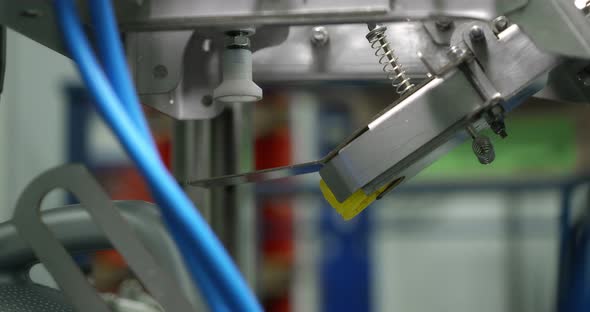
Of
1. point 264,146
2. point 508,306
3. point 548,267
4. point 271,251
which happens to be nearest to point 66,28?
point 264,146

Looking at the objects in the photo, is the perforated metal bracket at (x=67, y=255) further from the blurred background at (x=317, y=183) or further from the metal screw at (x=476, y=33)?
the blurred background at (x=317, y=183)

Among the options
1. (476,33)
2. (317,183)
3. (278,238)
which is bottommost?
(278,238)

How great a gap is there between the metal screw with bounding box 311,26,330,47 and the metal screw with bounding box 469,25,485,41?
0.71ft

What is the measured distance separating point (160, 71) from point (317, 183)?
4.22 ft

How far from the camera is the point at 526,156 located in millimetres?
1859

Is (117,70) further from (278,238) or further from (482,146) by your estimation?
(278,238)

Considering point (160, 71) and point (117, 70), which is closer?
point (117, 70)

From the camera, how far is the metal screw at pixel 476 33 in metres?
0.40

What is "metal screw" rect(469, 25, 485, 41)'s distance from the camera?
0.40 m

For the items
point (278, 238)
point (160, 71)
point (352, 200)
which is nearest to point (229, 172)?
point (160, 71)

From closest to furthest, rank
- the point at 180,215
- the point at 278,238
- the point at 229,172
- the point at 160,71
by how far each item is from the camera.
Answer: the point at 180,215 < the point at 160,71 < the point at 229,172 < the point at 278,238

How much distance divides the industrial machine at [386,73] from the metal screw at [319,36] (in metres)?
0.03

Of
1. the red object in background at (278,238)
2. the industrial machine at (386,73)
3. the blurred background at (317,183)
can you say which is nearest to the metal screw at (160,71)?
the industrial machine at (386,73)

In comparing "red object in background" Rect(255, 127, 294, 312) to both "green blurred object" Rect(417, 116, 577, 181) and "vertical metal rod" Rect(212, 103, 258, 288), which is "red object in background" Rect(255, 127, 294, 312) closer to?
"green blurred object" Rect(417, 116, 577, 181)
